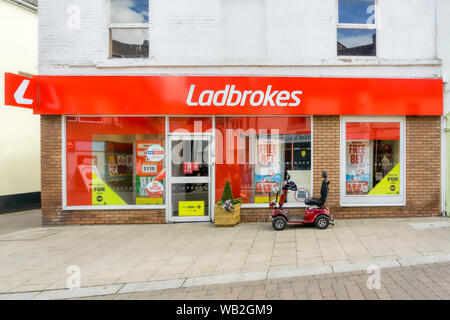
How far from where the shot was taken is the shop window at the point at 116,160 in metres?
8.84

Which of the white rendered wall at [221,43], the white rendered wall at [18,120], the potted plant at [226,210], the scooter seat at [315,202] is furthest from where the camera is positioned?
the white rendered wall at [18,120]

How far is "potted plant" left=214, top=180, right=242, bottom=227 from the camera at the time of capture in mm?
8195

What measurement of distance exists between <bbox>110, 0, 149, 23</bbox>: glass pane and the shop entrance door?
3256 millimetres

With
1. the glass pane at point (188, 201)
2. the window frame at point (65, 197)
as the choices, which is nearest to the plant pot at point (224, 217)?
the glass pane at point (188, 201)

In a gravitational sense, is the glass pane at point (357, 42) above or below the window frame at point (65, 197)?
above

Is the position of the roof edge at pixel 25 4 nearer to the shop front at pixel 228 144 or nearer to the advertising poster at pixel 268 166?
the shop front at pixel 228 144

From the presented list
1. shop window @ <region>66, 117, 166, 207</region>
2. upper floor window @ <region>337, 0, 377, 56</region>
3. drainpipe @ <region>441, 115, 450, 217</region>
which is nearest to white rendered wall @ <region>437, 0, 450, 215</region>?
drainpipe @ <region>441, 115, 450, 217</region>

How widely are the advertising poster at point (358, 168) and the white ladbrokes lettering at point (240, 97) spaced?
6.62 feet

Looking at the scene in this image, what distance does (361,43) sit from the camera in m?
8.92

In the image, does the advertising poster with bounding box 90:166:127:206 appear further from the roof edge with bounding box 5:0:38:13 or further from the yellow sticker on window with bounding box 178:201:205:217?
the roof edge with bounding box 5:0:38:13

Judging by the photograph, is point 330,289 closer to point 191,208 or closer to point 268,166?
point 268,166

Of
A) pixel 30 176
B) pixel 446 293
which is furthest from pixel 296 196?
pixel 30 176

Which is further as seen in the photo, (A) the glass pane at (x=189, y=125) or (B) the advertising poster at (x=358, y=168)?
(B) the advertising poster at (x=358, y=168)
